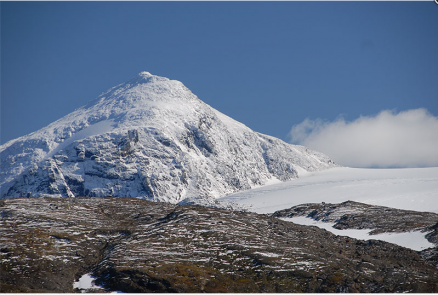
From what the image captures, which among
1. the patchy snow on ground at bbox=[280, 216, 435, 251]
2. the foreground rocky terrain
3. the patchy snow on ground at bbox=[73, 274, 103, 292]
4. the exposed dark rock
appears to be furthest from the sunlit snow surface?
the patchy snow on ground at bbox=[73, 274, 103, 292]

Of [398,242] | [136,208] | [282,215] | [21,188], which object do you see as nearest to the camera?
[398,242]

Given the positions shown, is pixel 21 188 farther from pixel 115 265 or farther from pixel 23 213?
pixel 115 265

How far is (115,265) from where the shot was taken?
186 ft

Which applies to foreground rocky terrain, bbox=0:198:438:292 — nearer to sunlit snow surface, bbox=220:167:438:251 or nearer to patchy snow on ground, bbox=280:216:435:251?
A: patchy snow on ground, bbox=280:216:435:251

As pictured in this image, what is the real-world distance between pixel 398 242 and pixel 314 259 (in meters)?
19.8

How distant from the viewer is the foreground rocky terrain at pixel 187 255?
54.4 m

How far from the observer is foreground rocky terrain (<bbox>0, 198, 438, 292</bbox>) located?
2141 inches

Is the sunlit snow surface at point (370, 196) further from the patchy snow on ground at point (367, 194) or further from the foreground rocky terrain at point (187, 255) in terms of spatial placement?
the foreground rocky terrain at point (187, 255)

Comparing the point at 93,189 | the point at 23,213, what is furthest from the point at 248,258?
the point at 93,189

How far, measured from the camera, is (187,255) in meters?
62.3

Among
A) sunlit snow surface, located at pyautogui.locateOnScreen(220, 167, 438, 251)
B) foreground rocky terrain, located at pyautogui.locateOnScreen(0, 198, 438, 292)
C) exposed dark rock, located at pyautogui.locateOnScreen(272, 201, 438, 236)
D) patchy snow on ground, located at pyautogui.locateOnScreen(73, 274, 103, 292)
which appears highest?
sunlit snow surface, located at pyautogui.locateOnScreen(220, 167, 438, 251)

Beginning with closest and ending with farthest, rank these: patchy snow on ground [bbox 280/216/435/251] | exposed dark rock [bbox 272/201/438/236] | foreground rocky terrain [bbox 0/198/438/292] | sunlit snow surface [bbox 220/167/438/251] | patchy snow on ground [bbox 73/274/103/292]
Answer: patchy snow on ground [bbox 73/274/103/292] → foreground rocky terrain [bbox 0/198/438/292] → patchy snow on ground [bbox 280/216/435/251] → sunlit snow surface [bbox 220/167/438/251] → exposed dark rock [bbox 272/201/438/236]

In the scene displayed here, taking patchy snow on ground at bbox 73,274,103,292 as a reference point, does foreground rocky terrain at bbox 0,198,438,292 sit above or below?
above

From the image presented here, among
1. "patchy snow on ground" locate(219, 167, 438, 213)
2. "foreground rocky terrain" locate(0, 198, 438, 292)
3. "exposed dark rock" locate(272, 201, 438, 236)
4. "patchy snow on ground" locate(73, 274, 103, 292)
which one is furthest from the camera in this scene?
"patchy snow on ground" locate(219, 167, 438, 213)
